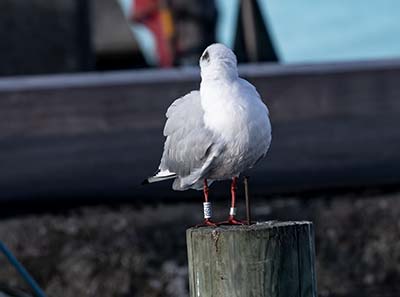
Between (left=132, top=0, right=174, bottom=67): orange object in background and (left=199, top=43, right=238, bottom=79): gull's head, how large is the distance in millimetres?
13350

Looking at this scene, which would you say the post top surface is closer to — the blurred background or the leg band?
the leg band

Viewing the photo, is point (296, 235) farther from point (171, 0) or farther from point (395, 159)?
point (171, 0)

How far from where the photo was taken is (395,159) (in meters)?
8.32

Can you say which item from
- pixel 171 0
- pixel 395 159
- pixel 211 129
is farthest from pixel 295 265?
pixel 171 0

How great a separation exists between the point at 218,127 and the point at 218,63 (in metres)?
0.24

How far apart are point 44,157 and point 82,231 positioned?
26.8 inches

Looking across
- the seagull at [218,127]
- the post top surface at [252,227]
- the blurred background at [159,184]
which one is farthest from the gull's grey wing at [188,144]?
the blurred background at [159,184]

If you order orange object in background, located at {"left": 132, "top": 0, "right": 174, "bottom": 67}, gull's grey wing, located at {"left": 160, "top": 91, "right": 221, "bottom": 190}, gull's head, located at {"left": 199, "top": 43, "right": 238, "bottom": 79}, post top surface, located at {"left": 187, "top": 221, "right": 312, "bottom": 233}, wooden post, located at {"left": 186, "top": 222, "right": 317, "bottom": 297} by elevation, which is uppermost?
orange object in background, located at {"left": 132, "top": 0, "right": 174, "bottom": 67}

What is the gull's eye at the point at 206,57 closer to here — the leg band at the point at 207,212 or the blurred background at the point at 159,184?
the leg band at the point at 207,212

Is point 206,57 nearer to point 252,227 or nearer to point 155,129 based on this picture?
point 252,227

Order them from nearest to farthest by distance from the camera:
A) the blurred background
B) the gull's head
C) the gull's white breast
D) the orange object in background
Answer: the gull's white breast, the gull's head, the blurred background, the orange object in background

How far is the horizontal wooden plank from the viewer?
7.91 m

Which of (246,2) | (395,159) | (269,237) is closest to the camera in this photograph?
(269,237)

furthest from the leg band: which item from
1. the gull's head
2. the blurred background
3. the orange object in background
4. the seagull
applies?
the orange object in background
